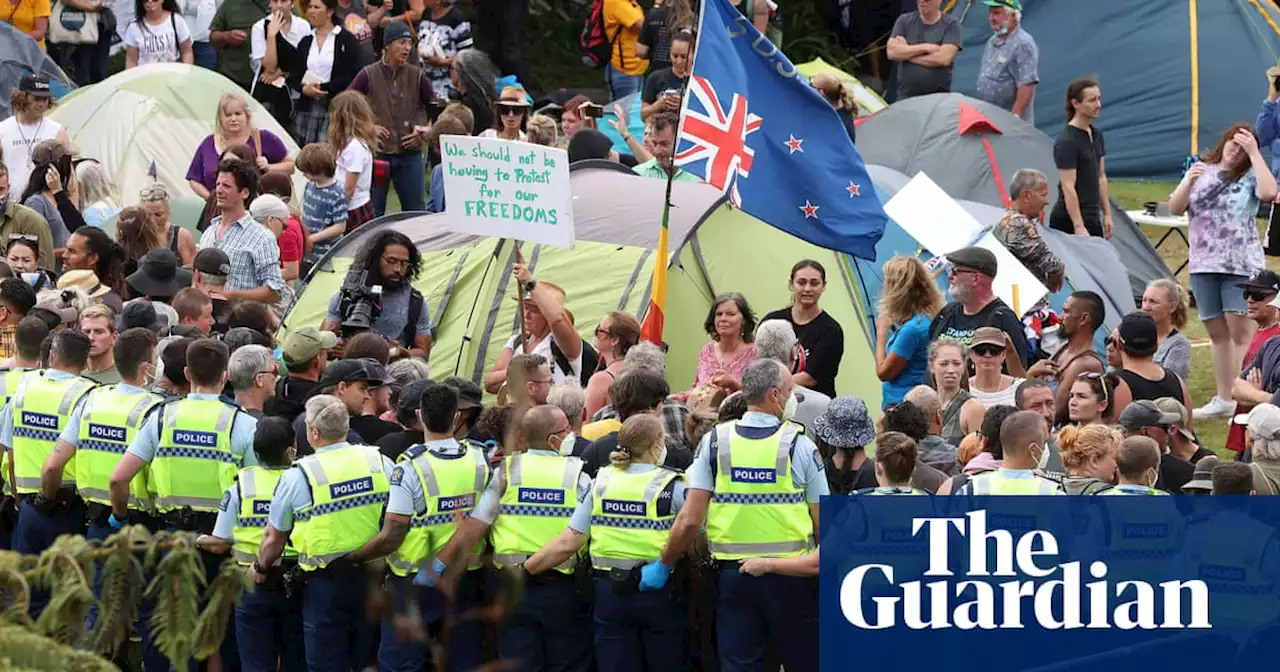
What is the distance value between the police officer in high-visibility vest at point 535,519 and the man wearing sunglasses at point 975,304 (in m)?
2.77

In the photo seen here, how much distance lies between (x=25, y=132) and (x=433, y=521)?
7605 mm

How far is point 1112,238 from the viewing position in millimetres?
15492

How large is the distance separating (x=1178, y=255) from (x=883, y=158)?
2706mm

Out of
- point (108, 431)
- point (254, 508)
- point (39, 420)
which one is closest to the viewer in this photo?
point (254, 508)

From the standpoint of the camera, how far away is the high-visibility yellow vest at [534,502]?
28.0 feet

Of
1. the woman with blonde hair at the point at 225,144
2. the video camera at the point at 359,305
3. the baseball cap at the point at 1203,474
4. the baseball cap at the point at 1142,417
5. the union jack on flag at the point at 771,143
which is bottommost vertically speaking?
the baseball cap at the point at 1203,474

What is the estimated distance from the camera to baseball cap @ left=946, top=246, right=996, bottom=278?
1066 centimetres

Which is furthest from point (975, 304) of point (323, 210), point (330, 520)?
point (323, 210)

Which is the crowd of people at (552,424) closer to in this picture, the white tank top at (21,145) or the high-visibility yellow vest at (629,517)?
the high-visibility yellow vest at (629,517)

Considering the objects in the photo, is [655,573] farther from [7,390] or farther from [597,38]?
[597,38]

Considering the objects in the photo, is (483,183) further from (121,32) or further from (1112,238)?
(121,32)

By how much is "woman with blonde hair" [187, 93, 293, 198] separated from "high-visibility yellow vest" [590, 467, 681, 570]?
6.60 meters

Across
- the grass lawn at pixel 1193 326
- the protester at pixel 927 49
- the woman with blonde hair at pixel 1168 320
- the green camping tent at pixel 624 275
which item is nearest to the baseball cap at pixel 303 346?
the green camping tent at pixel 624 275

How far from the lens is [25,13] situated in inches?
692
